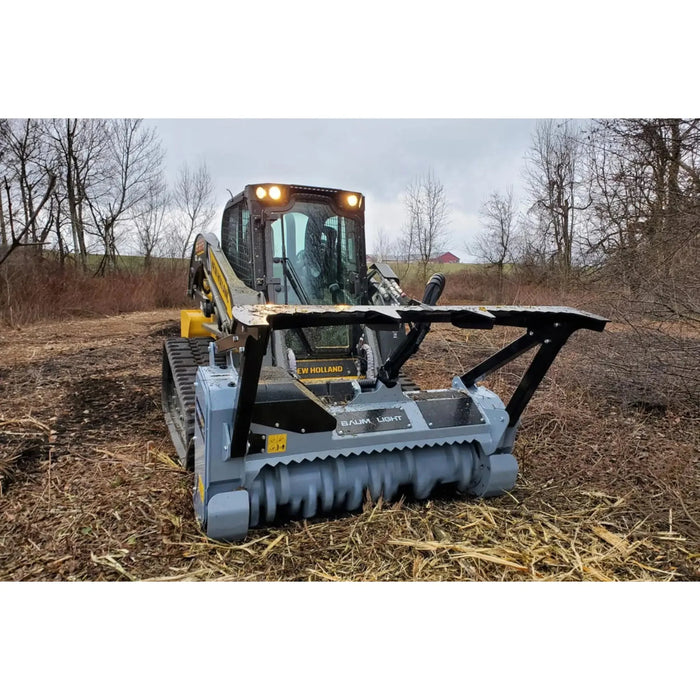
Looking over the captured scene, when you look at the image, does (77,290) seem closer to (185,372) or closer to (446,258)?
(446,258)

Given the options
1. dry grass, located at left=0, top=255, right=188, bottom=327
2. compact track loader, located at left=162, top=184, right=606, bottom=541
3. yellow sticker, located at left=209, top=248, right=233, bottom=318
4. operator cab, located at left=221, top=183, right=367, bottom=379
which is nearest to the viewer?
compact track loader, located at left=162, top=184, right=606, bottom=541

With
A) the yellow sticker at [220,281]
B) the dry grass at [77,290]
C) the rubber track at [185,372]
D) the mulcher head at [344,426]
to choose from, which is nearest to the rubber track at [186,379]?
the rubber track at [185,372]

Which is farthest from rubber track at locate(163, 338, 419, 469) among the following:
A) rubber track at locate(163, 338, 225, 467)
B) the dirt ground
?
the dirt ground

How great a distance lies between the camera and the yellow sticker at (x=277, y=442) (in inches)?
103

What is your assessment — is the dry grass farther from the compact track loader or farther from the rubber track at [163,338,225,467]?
the compact track loader

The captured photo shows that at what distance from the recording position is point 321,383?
3.26 metres

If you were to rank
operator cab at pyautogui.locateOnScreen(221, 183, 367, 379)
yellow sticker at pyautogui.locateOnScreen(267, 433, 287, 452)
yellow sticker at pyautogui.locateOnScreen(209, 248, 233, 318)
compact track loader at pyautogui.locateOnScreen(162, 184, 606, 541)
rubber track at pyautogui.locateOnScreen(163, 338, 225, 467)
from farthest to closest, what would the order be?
operator cab at pyautogui.locateOnScreen(221, 183, 367, 379) → rubber track at pyautogui.locateOnScreen(163, 338, 225, 467) → yellow sticker at pyautogui.locateOnScreen(209, 248, 233, 318) → yellow sticker at pyautogui.locateOnScreen(267, 433, 287, 452) → compact track loader at pyautogui.locateOnScreen(162, 184, 606, 541)

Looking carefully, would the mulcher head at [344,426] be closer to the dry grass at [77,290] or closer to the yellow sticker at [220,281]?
the yellow sticker at [220,281]

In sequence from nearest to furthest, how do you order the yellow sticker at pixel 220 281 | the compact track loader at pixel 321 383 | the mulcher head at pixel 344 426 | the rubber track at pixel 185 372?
1. the mulcher head at pixel 344 426
2. the compact track loader at pixel 321 383
3. the yellow sticker at pixel 220 281
4. the rubber track at pixel 185 372

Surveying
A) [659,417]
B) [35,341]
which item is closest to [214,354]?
[659,417]

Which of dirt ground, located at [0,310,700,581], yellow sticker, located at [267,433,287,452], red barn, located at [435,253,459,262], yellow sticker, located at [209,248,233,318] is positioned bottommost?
dirt ground, located at [0,310,700,581]

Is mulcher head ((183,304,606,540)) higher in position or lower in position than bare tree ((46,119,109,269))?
lower

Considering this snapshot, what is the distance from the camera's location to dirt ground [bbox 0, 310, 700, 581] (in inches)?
95.5

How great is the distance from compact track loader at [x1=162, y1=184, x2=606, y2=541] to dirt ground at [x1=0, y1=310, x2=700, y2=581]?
0.18m
